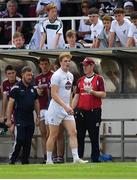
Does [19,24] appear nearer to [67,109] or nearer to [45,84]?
[45,84]

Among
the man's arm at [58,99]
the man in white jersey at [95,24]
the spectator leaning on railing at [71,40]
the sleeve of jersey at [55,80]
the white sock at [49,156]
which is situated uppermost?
the man in white jersey at [95,24]

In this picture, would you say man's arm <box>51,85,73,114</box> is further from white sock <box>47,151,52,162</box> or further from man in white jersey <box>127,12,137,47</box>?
man in white jersey <box>127,12,137,47</box>

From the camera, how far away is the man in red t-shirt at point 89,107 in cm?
1967

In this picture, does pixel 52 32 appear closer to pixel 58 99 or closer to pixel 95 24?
pixel 95 24

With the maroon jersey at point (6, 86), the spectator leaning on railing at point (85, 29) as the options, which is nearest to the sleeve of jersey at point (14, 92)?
the maroon jersey at point (6, 86)

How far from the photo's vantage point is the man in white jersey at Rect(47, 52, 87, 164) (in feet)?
62.6

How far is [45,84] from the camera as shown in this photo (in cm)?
2111

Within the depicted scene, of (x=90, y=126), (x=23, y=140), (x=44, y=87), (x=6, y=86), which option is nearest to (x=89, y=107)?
(x=90, y=126)

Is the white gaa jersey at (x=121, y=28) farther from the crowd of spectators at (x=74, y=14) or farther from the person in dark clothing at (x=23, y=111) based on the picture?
the person in dark clothing at (x=23, y=111)

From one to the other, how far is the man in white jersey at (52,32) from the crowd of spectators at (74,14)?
1.13ft

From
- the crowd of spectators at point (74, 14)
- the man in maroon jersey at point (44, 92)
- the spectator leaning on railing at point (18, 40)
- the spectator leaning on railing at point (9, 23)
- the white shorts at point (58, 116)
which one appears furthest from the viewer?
the spectator leaning on railing at point (9, 23)

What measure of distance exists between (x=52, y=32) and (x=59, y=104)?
368 cm

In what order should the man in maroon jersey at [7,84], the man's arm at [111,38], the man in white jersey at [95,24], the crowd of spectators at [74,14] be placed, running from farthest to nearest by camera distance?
the crowd of spectators at [74,14]
the man in white jersey at [95,24]
the man's arm at [111,38]
the man in maroon jersey at [7,84]

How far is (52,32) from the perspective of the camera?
73.5ft
